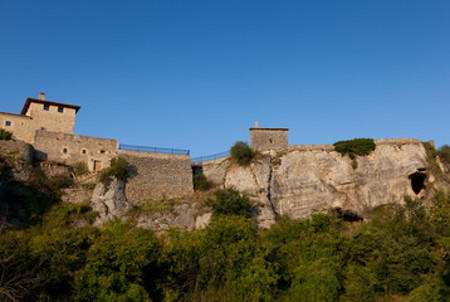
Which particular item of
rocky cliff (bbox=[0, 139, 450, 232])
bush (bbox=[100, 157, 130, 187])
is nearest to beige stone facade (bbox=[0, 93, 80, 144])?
rocky cliff (bbox=[0, 139, 450, 232])

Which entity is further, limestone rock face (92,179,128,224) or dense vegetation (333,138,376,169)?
dense vegetation (333,138,376,169)

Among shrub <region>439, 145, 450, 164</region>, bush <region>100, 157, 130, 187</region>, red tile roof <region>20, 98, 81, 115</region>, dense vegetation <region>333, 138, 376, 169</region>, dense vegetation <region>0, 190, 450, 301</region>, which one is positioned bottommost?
dense vegetation <region>0, 190, 450, 301</region>

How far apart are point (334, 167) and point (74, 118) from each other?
23.6 m

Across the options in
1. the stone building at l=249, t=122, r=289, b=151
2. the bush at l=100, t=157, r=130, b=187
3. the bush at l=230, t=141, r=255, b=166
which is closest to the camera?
the bush at l=100, t=157, r=130, b=187


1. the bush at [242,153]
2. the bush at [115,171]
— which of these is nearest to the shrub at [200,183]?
the bush at [242,153]

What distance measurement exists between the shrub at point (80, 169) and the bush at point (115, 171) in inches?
66.7

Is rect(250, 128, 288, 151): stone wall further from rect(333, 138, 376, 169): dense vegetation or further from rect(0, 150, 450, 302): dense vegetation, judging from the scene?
rect(0, 150, 450, 302): dense vegetation

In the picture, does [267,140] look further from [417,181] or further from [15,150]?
[15,150]

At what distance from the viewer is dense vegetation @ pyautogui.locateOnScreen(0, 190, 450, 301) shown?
1912cm

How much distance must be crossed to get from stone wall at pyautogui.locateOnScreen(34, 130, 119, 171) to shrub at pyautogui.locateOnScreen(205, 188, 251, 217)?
34.4 ft

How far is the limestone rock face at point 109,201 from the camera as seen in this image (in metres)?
31.8

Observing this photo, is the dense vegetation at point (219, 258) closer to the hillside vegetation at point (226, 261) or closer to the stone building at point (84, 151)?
the hillside vegetation at point (226, 261)

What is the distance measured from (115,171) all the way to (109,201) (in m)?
2.65

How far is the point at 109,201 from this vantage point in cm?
3272
